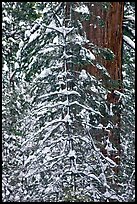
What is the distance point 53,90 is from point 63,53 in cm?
29

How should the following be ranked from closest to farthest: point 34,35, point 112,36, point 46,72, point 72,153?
point 72,153, point 46,72, point 34,35, point 112,36

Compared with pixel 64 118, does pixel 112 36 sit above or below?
above

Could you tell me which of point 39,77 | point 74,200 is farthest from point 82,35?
point 74,200

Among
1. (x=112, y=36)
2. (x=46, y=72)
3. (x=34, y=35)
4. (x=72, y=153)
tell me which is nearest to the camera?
(x=72, y=153)

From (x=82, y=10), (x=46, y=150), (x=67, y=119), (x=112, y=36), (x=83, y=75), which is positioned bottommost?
(x=46, y=150)

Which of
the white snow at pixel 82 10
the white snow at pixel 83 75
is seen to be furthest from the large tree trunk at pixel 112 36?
the white snow at pixel 83 75

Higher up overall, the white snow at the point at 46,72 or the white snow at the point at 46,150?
the white snow at the point at 46,72

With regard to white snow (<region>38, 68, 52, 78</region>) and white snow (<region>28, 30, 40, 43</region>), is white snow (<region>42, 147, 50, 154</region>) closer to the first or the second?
white snow (<region>38, 68, 52, 78</region>)

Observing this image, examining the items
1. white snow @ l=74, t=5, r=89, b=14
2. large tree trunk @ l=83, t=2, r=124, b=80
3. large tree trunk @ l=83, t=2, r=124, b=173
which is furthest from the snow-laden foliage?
large tree trunk @ l=83, t=2, r=124, b=80

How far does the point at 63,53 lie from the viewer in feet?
10.2

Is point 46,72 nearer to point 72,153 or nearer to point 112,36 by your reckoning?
point 72,153

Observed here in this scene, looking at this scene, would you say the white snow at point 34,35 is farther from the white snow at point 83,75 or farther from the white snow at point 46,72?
the white snow at point 83,75

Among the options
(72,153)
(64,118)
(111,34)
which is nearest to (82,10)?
(64,118)

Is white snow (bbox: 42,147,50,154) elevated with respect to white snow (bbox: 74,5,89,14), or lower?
lower
